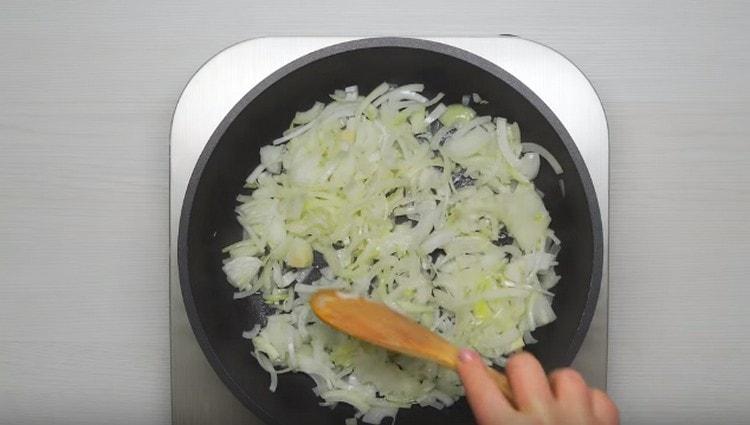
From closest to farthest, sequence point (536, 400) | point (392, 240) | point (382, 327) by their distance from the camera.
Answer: point (536, 400) → point (382, 327) → point (392, 240)

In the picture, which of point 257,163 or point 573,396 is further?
point 257,163

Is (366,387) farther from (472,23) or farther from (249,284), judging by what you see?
(472,23)

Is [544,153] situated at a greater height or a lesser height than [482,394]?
greater

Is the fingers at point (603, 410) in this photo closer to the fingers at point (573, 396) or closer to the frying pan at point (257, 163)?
the fingers at point (573, 396)

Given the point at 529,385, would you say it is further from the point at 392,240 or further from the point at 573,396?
the point at 392,240

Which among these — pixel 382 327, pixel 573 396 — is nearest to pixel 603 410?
pixel 573 396

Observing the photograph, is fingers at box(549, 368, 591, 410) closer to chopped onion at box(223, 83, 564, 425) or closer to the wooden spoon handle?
the wooden spoon handle
